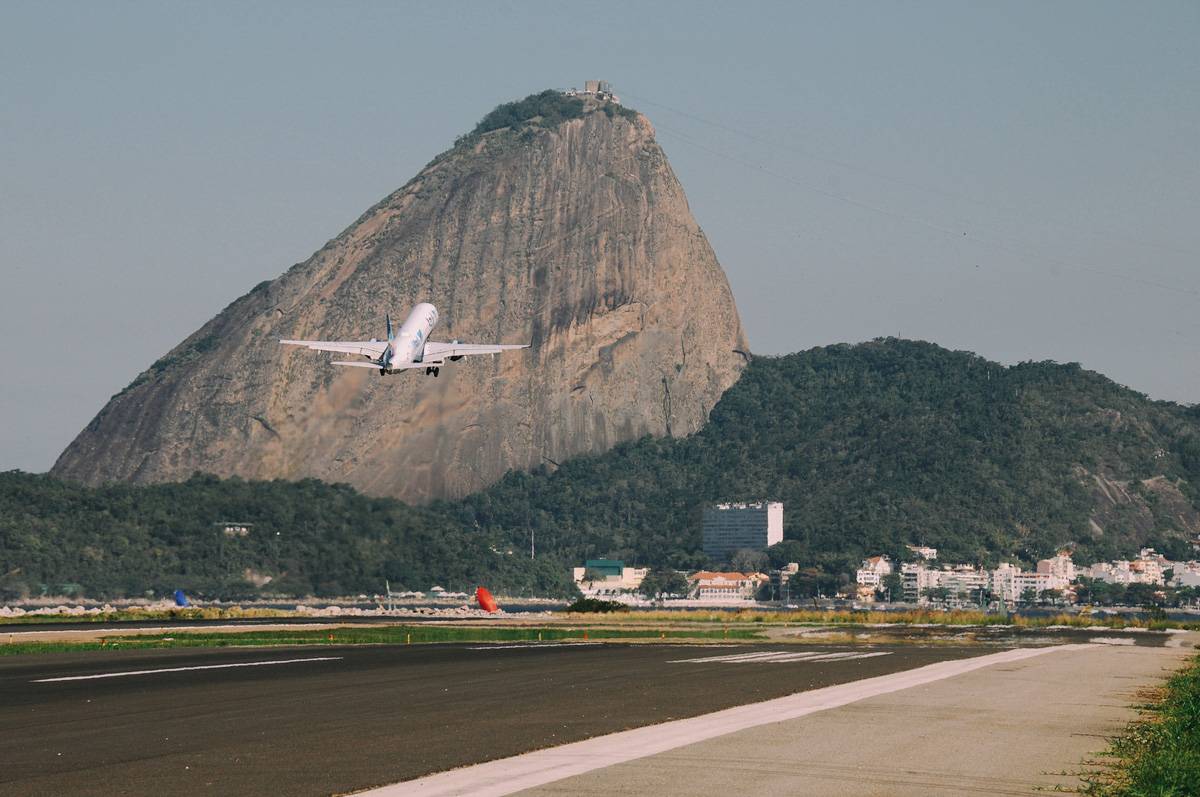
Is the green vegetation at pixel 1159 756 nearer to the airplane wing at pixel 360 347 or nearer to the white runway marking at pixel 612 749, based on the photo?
the white runway marking at pixel 612 749

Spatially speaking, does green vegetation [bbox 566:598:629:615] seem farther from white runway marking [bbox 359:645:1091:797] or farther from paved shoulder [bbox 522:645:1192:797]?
paved shoulder [bbox 522:645:1192:797]

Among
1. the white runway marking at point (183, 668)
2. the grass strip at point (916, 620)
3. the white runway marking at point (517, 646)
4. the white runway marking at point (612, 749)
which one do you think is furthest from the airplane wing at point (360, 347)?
the white runway marking at point (612, 749)

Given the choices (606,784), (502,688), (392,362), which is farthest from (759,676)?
(392,362)

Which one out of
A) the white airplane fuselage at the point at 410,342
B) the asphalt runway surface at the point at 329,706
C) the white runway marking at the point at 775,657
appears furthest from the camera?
the white airplane fuselage at the point at 410,342

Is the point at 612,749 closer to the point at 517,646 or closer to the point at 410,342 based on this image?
the point at 517,646

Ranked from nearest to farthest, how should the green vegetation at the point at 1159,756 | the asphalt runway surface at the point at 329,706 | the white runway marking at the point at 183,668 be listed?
the green vegetation at the point at 1159,756 < the asphalt runway surface at the point at 329,706 < the white runway marking at the point at 183,668

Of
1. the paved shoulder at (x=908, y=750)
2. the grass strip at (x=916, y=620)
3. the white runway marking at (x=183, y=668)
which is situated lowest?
the paved shoulder at (x=908, y=750)

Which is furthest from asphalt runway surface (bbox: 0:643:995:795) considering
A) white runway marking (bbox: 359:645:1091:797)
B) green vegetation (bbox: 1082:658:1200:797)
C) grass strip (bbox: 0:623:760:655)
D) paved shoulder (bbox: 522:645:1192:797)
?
green vegetation (bbox: 1082:658:1200:797)

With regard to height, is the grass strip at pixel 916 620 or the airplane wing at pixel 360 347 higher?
the airplane wing at pixel 360 347
